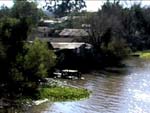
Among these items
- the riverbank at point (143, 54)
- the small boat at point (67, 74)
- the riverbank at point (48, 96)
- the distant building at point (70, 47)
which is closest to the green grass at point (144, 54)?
the riverbank at point (143, 54)

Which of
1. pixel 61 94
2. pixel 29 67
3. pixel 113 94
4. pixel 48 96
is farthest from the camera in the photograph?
pixel 113 94

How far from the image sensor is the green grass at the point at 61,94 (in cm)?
3313

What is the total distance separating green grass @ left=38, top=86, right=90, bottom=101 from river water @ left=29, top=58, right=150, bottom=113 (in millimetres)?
837

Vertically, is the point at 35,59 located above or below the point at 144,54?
above

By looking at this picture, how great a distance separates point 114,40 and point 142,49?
21302mm

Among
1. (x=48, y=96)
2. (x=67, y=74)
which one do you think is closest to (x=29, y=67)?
(x=48, y=96)

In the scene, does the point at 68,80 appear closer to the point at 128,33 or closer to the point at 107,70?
the point at 107,70

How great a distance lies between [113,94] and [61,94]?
5.47 meters

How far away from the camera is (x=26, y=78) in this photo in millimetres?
30703

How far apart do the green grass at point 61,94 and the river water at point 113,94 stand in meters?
0.84

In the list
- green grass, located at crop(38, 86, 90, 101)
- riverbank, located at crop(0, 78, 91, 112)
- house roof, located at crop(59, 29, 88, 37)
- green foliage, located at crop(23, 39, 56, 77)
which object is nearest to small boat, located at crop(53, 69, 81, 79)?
riverbank, located at crop(0, 78, 91, 112)

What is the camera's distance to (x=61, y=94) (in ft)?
111

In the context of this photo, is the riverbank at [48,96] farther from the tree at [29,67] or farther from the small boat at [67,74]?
the small boat at [67,74]

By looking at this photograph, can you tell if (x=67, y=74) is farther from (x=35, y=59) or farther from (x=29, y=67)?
(x=29, y=67)
